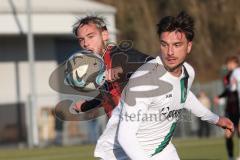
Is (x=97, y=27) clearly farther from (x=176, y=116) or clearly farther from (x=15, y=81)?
(x=15, y=81)

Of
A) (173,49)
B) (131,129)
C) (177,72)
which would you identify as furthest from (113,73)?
(131,129)

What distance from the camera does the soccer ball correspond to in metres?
7.36

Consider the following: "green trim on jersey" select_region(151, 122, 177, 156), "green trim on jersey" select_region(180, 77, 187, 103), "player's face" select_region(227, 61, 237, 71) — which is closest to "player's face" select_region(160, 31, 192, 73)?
"green trim on jersey" select_region(180, 77, 187, 103)

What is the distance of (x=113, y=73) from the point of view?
719 cm

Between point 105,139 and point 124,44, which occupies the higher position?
point 124,44

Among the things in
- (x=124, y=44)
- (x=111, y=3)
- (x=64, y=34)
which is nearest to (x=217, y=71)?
(x=111, y=3)

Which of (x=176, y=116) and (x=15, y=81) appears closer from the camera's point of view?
(x=176, y=116)

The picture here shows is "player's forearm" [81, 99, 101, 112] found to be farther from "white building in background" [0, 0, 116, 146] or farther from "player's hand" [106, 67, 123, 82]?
"white building in background" [0, 0, 116, 146]

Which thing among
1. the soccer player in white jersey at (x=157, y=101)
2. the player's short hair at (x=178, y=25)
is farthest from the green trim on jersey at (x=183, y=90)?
the player's short hair at (x=178, y=25)

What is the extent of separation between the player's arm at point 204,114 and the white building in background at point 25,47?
2314cm

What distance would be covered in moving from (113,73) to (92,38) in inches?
14.4

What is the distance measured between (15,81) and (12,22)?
3.16 meters

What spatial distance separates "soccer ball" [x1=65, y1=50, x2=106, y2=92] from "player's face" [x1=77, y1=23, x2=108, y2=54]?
0.06m

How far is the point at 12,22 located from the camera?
3145 centimetres
